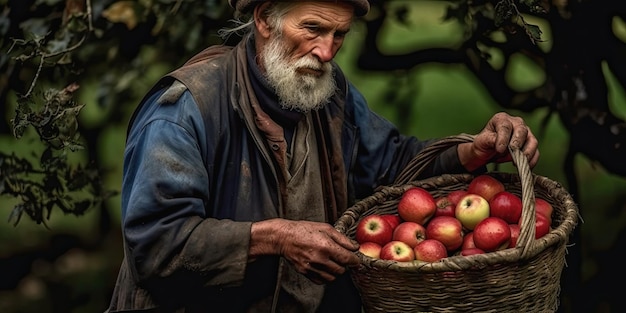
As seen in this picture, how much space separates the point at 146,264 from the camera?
12.0 ft

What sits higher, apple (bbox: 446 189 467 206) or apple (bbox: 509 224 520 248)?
apple (bbox: 509 224 520 248)

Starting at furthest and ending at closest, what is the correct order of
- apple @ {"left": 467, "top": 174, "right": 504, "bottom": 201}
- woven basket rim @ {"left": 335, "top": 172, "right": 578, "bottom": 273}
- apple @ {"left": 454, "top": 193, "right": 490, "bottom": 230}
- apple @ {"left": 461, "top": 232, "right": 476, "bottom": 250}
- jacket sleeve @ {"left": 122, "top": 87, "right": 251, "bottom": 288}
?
apple @ {"left": 467, "top": 174, "right": 504, "bottom": 201} < apple @ {"left": 454, "top": 193, "right": 490, "bottom": 230} < apple @ {"left": 461, "top": 232, "right": 476, "bottom": 250} < jacket sleeve @ {"left": 122, "top": 87, "right": 251, "bottom": 288} < woven basket rim @ {"left": 335, "top": 172, "right": 578, "bottom": 273}

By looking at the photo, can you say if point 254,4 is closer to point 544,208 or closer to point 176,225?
point 176,225

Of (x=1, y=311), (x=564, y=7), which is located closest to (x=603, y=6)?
(x=564, y=7)

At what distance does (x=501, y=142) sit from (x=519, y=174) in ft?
0.84

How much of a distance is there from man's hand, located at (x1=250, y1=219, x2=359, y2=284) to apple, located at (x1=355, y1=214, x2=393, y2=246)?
37 cm

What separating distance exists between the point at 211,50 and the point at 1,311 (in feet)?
8.42

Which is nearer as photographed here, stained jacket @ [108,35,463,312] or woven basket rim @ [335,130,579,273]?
woven basket rim @ [335,130,579,273]

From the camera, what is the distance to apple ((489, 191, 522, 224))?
396 centimetres

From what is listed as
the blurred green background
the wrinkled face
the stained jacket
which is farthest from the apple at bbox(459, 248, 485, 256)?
the blurred green background

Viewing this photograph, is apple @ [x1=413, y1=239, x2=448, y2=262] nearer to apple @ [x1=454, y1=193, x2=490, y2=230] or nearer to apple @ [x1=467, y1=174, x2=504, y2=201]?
apple @ [x1=454, y1=193, x2=490, y2=230]

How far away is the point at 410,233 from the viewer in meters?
3.95

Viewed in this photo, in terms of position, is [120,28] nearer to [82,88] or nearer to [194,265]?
[82,88]

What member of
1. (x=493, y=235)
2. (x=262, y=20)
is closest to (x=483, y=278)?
(x=493, y=235)
